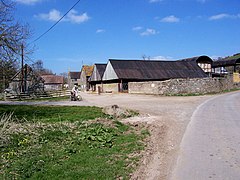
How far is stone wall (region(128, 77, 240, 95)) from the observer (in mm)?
29938

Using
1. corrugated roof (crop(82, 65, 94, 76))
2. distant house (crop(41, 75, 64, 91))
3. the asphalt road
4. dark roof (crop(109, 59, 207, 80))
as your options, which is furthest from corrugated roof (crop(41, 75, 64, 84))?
the asphalt road

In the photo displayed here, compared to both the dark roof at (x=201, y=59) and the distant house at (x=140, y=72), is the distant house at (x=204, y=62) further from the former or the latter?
Answer: the distant house at (x=140, y=72)

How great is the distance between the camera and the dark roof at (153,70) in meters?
41.6

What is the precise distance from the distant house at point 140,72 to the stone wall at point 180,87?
4.39m

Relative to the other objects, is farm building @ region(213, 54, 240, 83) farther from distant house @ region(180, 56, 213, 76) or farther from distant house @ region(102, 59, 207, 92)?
distant house @ region(102, 59, 207, 92)

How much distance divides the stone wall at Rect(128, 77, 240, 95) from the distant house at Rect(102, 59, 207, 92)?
4390 mm

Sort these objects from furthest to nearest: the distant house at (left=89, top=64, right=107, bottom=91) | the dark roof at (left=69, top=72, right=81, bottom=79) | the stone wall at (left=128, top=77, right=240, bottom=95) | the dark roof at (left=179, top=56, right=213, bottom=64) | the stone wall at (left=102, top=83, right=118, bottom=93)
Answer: the dark roof at (left=69, top=72, right=81, bottom=79)
the dark roof at (left=179, top=56, right=213, bottom=64)
the distant house at (left=89, top=64, right=107, bottom=91)
the stone wall at (left=102, top=83, right=118, bottom=93)
the stone wall at (left=128, top=77, right=240, bottom=95)

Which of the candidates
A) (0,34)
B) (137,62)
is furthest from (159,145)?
(137,62)

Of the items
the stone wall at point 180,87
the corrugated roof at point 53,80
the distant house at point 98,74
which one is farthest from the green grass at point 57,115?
the corrugated roof at point 53,80

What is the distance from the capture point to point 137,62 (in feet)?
149

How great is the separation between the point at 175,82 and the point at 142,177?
2618 centimetres

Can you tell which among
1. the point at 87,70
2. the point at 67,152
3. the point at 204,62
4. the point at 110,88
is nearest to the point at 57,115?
the point at 67,152

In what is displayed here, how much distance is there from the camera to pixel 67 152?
6.18 m

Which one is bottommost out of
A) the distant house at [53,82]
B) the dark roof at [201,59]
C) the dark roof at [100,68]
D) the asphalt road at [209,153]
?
the asphalt road at [209,153]
